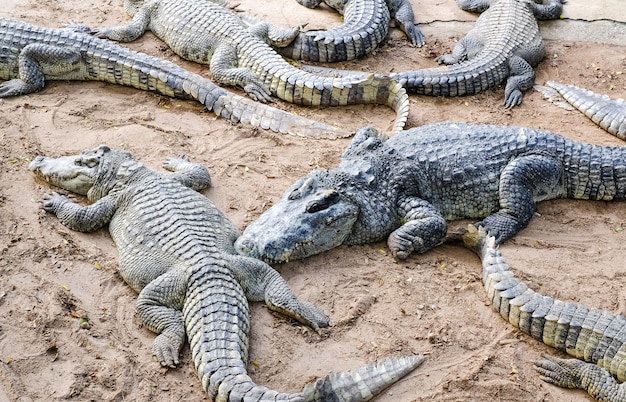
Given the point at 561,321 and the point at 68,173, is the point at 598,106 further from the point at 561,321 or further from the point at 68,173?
the point at 68,173

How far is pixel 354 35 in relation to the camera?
7.76 meters

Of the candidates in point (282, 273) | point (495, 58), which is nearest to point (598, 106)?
point (495, 58)

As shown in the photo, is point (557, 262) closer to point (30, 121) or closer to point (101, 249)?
point (101, 249)

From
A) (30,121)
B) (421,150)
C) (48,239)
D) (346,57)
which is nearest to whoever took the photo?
(48,239)

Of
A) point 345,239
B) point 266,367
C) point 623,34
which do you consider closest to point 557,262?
point 345,239

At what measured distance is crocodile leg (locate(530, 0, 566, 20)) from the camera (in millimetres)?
8203

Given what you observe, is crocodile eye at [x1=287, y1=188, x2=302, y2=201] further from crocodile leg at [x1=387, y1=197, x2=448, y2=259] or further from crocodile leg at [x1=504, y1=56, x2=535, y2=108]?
crocodile leg at [x1=504, y1=56, x2=535, y2=108]

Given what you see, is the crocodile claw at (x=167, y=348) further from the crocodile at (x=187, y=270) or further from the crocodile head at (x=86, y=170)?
the crocodile head at (x=86, y=170)

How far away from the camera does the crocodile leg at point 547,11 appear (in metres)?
8.20

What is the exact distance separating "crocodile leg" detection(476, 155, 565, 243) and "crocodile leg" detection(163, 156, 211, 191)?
2.08 metres

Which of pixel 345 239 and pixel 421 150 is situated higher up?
pixel 421 150

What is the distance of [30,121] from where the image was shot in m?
6.53

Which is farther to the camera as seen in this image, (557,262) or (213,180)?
(213,180)

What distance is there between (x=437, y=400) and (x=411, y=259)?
1305 mm
